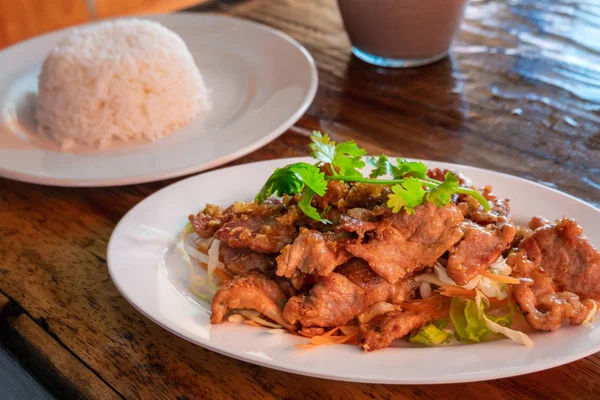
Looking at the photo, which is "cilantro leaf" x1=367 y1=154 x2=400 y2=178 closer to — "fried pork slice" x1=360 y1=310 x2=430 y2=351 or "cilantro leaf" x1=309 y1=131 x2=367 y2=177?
"cilantro leaf" x1=309 y1=131 x2=367 y2=177

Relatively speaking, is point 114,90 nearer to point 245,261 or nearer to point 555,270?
point 245,261

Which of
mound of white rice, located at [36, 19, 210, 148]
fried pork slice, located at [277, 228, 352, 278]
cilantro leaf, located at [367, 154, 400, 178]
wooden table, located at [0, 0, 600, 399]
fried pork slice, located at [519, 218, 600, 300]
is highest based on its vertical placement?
cilantro leaf, located at [367, 154, 400, 178]

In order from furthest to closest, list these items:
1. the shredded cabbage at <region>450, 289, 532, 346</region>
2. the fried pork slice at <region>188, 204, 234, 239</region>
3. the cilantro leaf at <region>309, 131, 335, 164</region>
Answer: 1. the fried pork slice at <region>188, 204, 234, 239</region>
2. the cilantro leaf at <region>309, 131, 335, 164</region>
3. the shredded cabbage at <region>450, 289, 532, 346</region>

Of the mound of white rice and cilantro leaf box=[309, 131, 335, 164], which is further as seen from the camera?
the mound of white rice

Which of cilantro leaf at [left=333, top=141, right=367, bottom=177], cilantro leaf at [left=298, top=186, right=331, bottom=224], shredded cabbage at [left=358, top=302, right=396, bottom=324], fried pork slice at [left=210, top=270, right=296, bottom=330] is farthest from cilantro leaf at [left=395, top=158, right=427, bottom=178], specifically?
fried pork slice at [left=210, top=270, right=296, bottom=330]

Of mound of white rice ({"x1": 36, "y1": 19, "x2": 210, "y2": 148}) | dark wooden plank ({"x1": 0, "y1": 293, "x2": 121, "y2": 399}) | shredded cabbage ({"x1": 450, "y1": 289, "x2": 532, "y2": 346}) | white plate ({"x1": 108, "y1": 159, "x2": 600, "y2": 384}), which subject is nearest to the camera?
white plate ({"x1": 108, "y1": 159, "x2": 600, "y2": 384})

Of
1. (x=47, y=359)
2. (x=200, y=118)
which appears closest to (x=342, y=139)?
(x=200, y=118)

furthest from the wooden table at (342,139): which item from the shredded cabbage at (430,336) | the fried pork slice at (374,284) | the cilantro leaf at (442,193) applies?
the cilantro leaf at (442,193)
